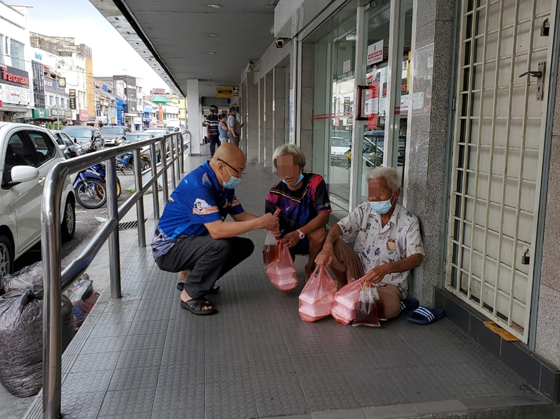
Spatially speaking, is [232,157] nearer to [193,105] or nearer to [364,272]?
[364,272]

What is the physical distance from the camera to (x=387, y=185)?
329cm

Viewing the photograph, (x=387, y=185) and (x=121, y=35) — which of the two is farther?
(x=121, y=35)

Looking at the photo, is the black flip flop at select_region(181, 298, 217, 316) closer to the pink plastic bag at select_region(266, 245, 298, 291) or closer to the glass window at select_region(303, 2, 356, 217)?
the pink plastic bag at select_region(266, 245, 298, 291)

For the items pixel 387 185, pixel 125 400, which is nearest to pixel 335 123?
pixel 387 185

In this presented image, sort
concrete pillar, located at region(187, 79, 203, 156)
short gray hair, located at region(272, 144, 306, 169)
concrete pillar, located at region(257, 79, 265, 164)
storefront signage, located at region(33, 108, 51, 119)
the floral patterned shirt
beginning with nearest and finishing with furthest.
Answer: the floral patterned shirt < short gray hair, located at region(272, 144, 306, 169) < concrete pillar, located at region(257, 79, 265, 164) < concrete pillar, located at region(187, 79, 203, 156) < storefront signage, located at region(33, 108, 51, 119)

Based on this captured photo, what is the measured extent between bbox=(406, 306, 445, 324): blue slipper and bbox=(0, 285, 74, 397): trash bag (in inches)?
91.6

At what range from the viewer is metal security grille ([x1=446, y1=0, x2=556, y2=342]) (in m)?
2.52

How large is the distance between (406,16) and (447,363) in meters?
2.89

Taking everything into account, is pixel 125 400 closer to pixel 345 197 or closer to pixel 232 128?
pixel 345 197

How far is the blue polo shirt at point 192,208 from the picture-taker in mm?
3246

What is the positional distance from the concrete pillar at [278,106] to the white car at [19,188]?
22.5ft

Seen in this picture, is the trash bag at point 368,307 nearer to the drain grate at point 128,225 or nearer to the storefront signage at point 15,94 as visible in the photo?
the drain grate at point 128,225

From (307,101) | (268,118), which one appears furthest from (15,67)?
(307,101)

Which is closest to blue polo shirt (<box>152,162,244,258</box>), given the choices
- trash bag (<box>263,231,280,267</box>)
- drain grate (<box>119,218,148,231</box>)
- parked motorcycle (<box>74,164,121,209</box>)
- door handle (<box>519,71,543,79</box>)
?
trash bag (<box>263,231,280,267</box>)
